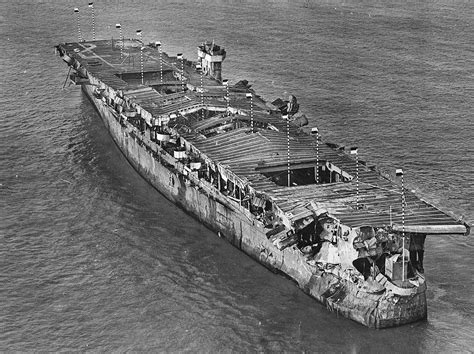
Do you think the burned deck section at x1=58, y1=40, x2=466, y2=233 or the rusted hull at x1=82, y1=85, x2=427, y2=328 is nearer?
the rusted hull at x1=82, y1=85, x2=427, y2=328

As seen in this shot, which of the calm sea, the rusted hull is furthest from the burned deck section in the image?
the calm sea

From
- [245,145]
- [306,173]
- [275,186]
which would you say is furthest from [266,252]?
[245,145]

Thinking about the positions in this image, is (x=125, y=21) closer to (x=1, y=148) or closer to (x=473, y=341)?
(x=1, y=148)

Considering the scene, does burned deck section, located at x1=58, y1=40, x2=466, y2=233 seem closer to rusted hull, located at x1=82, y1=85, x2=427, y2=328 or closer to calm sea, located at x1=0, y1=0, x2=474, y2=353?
rusted hull, located at x1=82, y1=85, x2=427, y2=328

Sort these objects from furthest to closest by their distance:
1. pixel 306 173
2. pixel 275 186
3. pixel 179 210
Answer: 1. pixel 179 210
2. pixel 306 173
3. pixel 275 186

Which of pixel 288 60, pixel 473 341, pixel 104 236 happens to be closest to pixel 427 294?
pixel 473 341

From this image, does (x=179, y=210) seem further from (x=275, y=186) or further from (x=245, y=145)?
(x=275, y=186)
